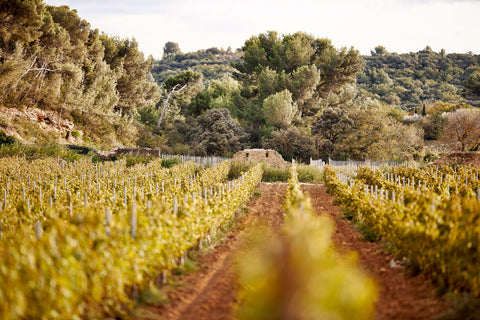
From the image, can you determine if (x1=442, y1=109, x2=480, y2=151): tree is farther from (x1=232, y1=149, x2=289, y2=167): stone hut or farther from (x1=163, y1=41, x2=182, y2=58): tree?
(x1=163, y1=41, x2=182, y2=58): tree

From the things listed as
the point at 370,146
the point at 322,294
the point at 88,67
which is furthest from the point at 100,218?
the point at 88,67

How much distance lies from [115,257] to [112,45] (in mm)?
39164

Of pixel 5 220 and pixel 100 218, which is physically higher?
pixel 100 218

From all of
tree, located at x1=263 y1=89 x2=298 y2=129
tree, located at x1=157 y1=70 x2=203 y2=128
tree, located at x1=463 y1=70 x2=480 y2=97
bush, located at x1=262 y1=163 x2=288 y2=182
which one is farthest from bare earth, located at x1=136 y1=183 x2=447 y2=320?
tree, located at x1=463 y1=70 x2=480 y2=97

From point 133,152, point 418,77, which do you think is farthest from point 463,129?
point 418,77

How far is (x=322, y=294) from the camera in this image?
264 centimetres

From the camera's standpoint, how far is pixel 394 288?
5.40 m

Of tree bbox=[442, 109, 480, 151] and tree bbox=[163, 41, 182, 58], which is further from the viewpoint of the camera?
tree bbox=[163, 41, 182, 58]

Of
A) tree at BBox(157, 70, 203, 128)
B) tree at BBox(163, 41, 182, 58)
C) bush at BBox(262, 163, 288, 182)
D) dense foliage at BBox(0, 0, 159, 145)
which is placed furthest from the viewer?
tree at BBox(163, 41, 182, 58)

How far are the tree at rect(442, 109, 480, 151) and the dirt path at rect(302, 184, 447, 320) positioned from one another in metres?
29.7

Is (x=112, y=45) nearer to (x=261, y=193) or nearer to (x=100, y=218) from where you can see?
(x=261, y=193)

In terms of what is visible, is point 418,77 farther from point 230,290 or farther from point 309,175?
point 230,290

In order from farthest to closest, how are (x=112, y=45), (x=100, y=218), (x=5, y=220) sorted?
(x=112, y=45) → (x=5, y=220) → (x=100, y=218)

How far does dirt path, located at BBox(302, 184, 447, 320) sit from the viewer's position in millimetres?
4516
